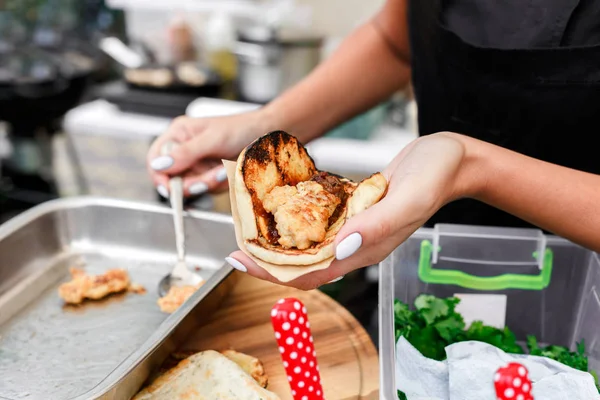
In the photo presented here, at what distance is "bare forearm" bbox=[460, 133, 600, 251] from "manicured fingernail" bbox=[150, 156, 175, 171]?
65 cm

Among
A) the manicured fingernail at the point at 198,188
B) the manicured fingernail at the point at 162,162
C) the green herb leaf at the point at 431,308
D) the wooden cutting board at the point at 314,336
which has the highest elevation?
the manicured fingernail at the point at 162,162

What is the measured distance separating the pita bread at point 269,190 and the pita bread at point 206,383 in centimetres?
24

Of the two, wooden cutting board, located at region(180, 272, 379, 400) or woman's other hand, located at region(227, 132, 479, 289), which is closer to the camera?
woman's other hand, located at region(227, 132, 479, 289)

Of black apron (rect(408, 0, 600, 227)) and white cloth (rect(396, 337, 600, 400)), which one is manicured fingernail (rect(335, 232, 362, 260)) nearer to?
white cloth (rect(396, 337, 600, 400))

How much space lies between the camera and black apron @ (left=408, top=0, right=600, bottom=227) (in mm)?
1045

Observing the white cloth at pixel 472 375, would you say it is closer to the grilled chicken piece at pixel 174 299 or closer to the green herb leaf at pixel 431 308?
the green herb leaf at pixel 431 308

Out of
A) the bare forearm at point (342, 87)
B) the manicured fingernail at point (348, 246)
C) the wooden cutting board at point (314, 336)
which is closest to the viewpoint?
the manicured fingernail at point (348, 246)

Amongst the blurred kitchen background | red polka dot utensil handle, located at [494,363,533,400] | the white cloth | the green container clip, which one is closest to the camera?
red polka dot utensil handle, located at [494,363,533,400]

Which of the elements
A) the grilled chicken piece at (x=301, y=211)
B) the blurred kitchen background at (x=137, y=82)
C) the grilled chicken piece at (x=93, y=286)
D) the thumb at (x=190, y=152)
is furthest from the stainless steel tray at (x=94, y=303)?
the blurred kitchen background at (x=137, y=82)

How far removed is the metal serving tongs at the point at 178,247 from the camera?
1.24 meters

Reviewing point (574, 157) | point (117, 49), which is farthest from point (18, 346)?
point (117, 49)

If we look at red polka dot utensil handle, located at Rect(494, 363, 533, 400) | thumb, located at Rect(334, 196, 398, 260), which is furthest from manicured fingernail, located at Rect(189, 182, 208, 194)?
red polka dot utensil handle, located at Rect(494, 363, 533, 400)

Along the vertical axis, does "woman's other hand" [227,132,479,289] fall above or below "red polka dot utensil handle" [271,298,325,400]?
above

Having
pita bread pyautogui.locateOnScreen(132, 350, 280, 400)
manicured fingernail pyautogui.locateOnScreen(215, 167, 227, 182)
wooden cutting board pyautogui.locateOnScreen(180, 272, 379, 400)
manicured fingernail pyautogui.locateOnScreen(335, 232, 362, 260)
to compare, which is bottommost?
wooden cutting board pyautogui.locateOnScreen(180, 272, 379, 400)
